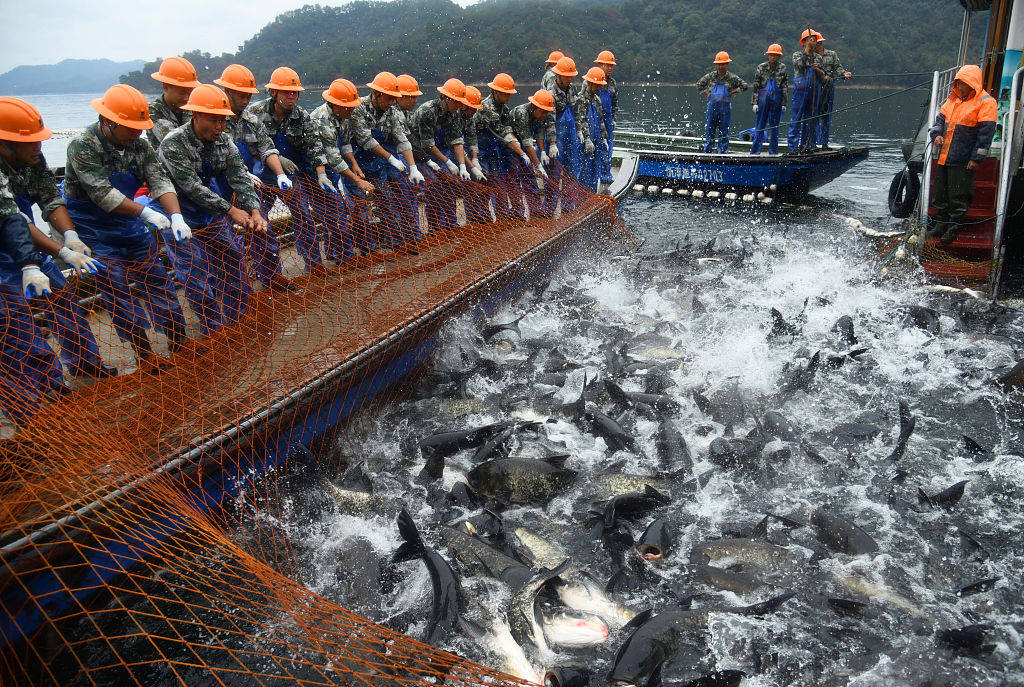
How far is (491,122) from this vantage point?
9.95m

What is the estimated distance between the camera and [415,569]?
4273 mm

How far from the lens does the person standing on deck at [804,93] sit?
14352 millimetres

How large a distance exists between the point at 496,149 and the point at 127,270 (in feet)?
22.0

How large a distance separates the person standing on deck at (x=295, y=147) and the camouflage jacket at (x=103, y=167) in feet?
5.08

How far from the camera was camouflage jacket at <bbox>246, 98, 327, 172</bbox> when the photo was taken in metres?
7.39

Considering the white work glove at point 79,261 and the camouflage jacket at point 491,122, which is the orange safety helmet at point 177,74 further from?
the camouflage jacket at point 491,122

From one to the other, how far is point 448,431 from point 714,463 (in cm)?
242

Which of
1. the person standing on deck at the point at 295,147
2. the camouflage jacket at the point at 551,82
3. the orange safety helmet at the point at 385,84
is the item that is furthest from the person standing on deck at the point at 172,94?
the camouflage jacket at the point at 551,82

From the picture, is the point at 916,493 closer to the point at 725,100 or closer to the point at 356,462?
the point at 356,462

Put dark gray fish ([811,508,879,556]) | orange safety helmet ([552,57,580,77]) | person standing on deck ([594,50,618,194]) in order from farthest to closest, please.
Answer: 1. person standing on deck ([594,50,618,194])
2. orange safety helmet ([552,57,580,77])
3. dark gray fish ([811,508,879,556])

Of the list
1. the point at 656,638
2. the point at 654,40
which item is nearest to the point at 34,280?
the point at 656,638

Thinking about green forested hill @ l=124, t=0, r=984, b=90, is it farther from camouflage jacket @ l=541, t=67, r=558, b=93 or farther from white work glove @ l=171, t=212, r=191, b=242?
white work glove @ l=171, t=212, r=191, b=242

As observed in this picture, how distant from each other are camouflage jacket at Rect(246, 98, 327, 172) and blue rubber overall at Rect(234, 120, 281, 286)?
1.98 feet

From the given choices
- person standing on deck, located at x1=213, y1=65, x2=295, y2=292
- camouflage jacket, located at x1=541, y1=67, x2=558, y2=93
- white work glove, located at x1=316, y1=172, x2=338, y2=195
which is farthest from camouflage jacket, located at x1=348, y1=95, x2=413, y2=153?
camouflage jacket, located at x1=541, y1=67, x2=558, y2=93
